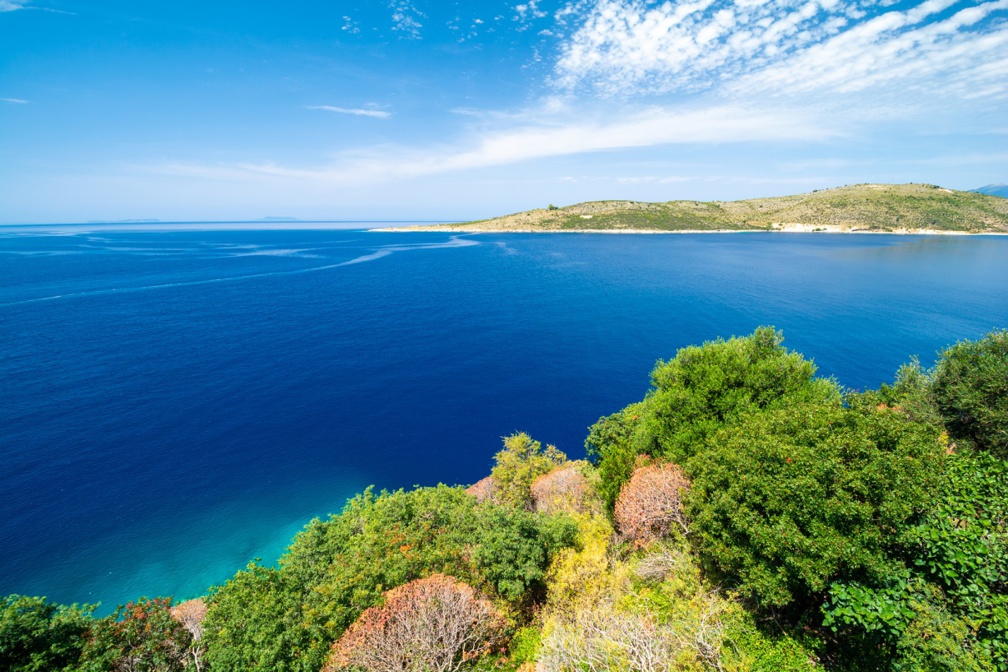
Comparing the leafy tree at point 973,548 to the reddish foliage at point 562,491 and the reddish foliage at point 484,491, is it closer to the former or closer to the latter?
the reddish foliage at point 562,491

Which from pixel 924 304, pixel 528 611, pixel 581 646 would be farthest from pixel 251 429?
pixel 924 304

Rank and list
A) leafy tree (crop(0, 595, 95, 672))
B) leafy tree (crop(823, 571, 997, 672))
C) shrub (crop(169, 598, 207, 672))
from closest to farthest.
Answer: leafy tree (crop(823, 571, 997, 672)) < leafy tree (crop(0, 595, 95, 672)) < shrub (crop(169, 598, 207, 672))

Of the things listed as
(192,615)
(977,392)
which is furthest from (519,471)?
(977,392)

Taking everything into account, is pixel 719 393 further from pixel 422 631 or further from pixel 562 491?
pixel 422 631

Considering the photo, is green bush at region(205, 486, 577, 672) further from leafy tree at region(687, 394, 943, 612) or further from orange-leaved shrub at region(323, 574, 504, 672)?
leafy tree at region(687, 394, 943, 612)

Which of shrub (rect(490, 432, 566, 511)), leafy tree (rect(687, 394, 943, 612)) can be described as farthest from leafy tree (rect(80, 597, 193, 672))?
leafy tree (rect(687, 394, 943, 612))

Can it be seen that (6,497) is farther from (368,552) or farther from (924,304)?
(924,304)
